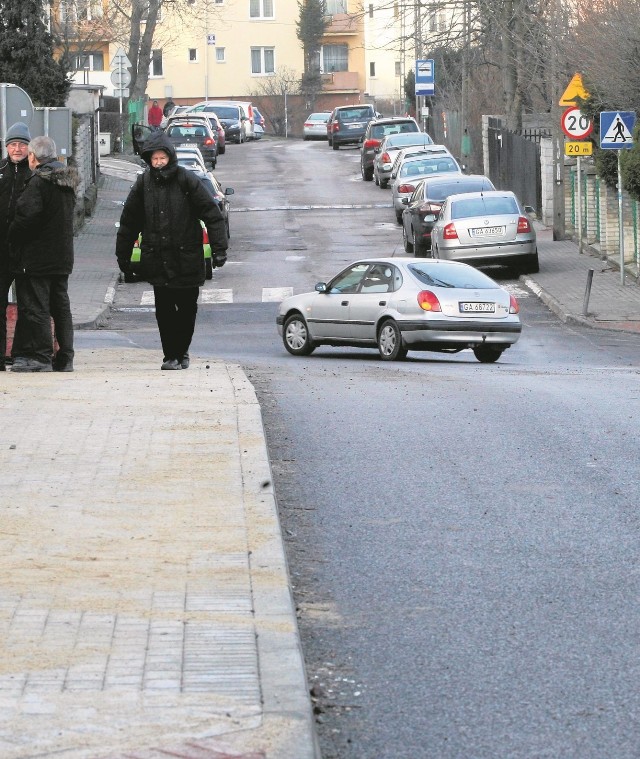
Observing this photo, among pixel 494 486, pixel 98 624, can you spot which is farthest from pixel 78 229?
pixel 98 624

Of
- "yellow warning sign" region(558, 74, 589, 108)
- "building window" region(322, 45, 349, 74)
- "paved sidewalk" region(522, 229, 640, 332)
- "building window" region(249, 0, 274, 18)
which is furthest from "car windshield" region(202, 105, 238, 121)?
"yellow warning sign" region(558, 74, 589, 108)

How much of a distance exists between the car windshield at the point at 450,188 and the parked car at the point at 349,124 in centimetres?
3596

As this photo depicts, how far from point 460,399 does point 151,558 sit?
682cm

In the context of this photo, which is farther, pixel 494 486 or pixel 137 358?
Answer: pixel 137 358

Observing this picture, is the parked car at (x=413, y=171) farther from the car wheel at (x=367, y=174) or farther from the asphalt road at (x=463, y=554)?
the asphalt road at (x=463, y=554)

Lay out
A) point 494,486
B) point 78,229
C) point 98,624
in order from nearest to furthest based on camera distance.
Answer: point 98,624 → point 494,486 → point 78,229

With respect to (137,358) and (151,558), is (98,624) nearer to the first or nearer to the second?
(151,558)

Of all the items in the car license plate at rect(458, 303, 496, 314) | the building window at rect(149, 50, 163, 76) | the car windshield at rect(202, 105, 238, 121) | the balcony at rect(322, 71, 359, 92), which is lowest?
the car license plate at rect(458, 303, 496, 314)

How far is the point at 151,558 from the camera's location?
21.4ft

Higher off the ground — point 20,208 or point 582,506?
point 20,208

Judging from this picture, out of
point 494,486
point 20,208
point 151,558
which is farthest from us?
point 20,208

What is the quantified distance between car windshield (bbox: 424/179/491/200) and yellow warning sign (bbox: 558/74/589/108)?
10.4ft

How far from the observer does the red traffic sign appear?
31.3m

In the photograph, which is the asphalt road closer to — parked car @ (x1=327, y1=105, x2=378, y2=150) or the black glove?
the black glove
